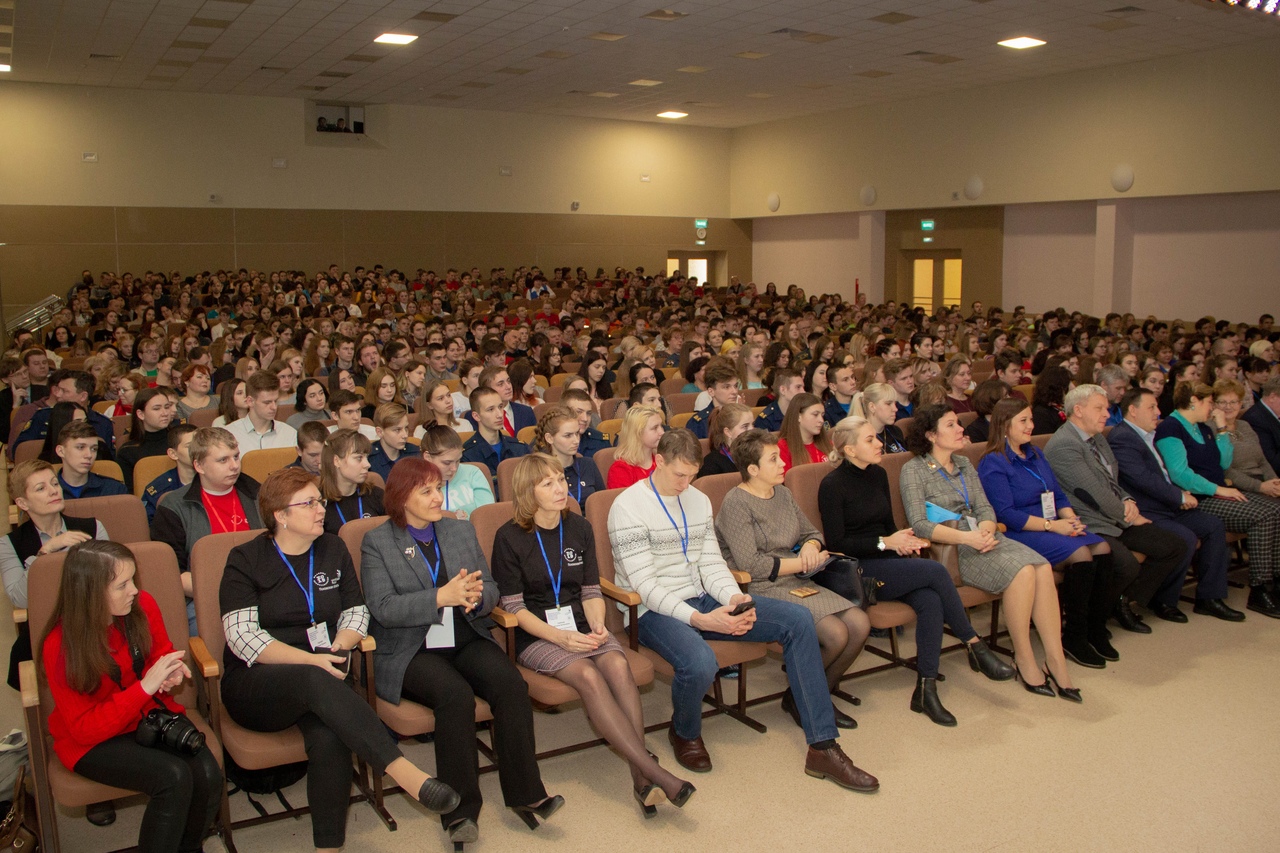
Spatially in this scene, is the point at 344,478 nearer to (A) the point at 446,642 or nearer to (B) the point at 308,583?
(B) the point at 308,583

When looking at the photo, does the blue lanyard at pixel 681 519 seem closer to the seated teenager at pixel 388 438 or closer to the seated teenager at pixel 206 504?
the seated teenager at pixel 388 438

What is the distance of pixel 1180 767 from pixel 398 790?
2647 mm

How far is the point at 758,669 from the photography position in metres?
4.42

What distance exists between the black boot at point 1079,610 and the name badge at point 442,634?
2.67 m

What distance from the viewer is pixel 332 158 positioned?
59.3 ft

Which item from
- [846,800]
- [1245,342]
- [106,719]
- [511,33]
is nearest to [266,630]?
[106,719]

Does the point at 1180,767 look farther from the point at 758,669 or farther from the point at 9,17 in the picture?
the point at 9,17

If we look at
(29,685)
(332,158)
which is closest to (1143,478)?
(29,685)

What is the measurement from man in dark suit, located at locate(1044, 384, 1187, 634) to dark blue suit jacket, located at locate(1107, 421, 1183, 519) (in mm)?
144

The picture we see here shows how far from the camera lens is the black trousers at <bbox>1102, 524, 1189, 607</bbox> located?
460 cm

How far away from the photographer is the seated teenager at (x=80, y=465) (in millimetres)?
4125

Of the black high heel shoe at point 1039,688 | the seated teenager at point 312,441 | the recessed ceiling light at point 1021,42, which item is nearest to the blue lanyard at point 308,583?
the seated teenager at point 312,441

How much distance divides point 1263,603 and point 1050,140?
12066 millimetres

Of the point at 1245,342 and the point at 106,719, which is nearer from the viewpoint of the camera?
the point at 106,719
